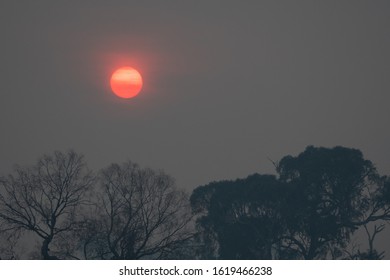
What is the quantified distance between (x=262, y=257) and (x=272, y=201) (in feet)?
21.0

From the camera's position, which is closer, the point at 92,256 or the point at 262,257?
the point at 92,256

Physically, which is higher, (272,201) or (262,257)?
(272,201)

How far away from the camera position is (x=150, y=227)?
52.8 meters

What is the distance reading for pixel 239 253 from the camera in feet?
216

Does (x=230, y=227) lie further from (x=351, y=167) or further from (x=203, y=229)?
(x=351, y=167)

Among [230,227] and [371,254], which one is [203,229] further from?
[371,254]
